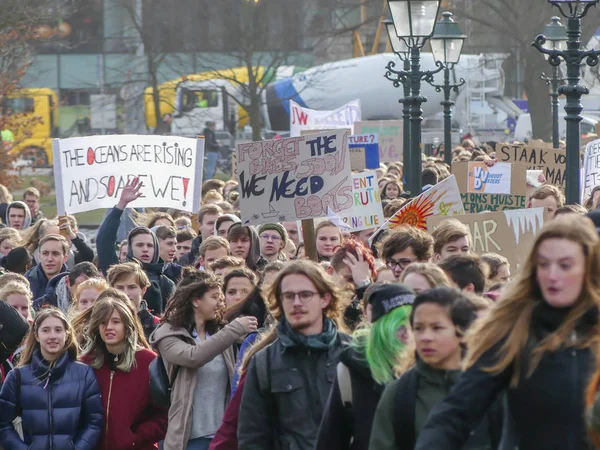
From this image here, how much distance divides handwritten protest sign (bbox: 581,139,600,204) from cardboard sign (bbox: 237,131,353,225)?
189 inches

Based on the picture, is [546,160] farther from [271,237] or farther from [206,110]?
[206,110]

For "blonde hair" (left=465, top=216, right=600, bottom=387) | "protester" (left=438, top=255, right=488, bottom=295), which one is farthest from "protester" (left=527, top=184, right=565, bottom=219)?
"blonde hair" (left=465, top=216, right=600, bottom=387)

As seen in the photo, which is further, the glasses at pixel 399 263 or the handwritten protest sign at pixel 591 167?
the handwritten protest sign at pixel 591 167

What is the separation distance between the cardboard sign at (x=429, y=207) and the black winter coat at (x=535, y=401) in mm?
5808

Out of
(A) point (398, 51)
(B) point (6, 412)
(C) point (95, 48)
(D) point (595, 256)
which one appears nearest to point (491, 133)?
(C) point (95, 48)

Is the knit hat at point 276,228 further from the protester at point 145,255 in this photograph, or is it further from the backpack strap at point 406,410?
the backpack strap at point 406,410

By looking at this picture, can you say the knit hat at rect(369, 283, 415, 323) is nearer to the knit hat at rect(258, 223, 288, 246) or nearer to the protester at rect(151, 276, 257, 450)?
the protester at rect(151, 276, 257, 450)

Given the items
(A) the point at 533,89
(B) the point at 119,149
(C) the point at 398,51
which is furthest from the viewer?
(A) the point at 533,89

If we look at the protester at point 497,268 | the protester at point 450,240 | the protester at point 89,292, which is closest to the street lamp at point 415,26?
the protester at point 89,292

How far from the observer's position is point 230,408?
537 centimetres

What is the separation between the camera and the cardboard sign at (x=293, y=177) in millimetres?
9367

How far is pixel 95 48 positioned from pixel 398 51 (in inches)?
1823

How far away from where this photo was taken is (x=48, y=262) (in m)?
10.3

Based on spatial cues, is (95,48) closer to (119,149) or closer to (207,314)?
(119,149)
